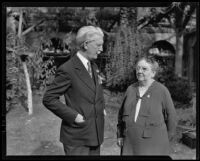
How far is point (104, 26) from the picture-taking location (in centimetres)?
570

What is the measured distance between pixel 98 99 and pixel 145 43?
401 cm

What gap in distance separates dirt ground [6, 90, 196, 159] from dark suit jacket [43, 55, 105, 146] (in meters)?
1.56

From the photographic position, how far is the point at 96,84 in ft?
6.95

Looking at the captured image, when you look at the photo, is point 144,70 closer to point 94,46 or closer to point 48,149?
point 94,46

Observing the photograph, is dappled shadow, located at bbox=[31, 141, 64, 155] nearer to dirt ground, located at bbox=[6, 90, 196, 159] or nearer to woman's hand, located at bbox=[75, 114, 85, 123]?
dirt ground, located at bbox=[6, 90, 196, 159]

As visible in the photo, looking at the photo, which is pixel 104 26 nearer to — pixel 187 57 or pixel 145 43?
pixel 145 43

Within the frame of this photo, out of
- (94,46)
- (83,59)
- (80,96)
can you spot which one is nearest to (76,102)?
(80,96)

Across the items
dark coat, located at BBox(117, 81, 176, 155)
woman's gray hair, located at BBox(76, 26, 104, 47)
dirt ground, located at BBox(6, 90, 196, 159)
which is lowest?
dirt ground, located at BBox(6, 90, 196, 159)

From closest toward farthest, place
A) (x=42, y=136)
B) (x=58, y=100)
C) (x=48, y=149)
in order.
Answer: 1. (x=58, y=100)
2. (x=48, y=149)
3. (x=42, y=136)

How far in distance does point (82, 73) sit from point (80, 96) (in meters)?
0.19

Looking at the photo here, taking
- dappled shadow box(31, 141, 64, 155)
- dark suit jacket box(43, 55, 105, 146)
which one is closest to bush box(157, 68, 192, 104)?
dappled shadow box(31, 141, 64, 155)

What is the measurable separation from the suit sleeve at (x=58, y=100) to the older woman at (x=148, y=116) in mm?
574

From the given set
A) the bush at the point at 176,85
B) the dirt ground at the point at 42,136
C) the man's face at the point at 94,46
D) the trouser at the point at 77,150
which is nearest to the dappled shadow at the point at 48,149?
the dirt ground at the point at 42,136

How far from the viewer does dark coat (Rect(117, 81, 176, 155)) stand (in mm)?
2205
